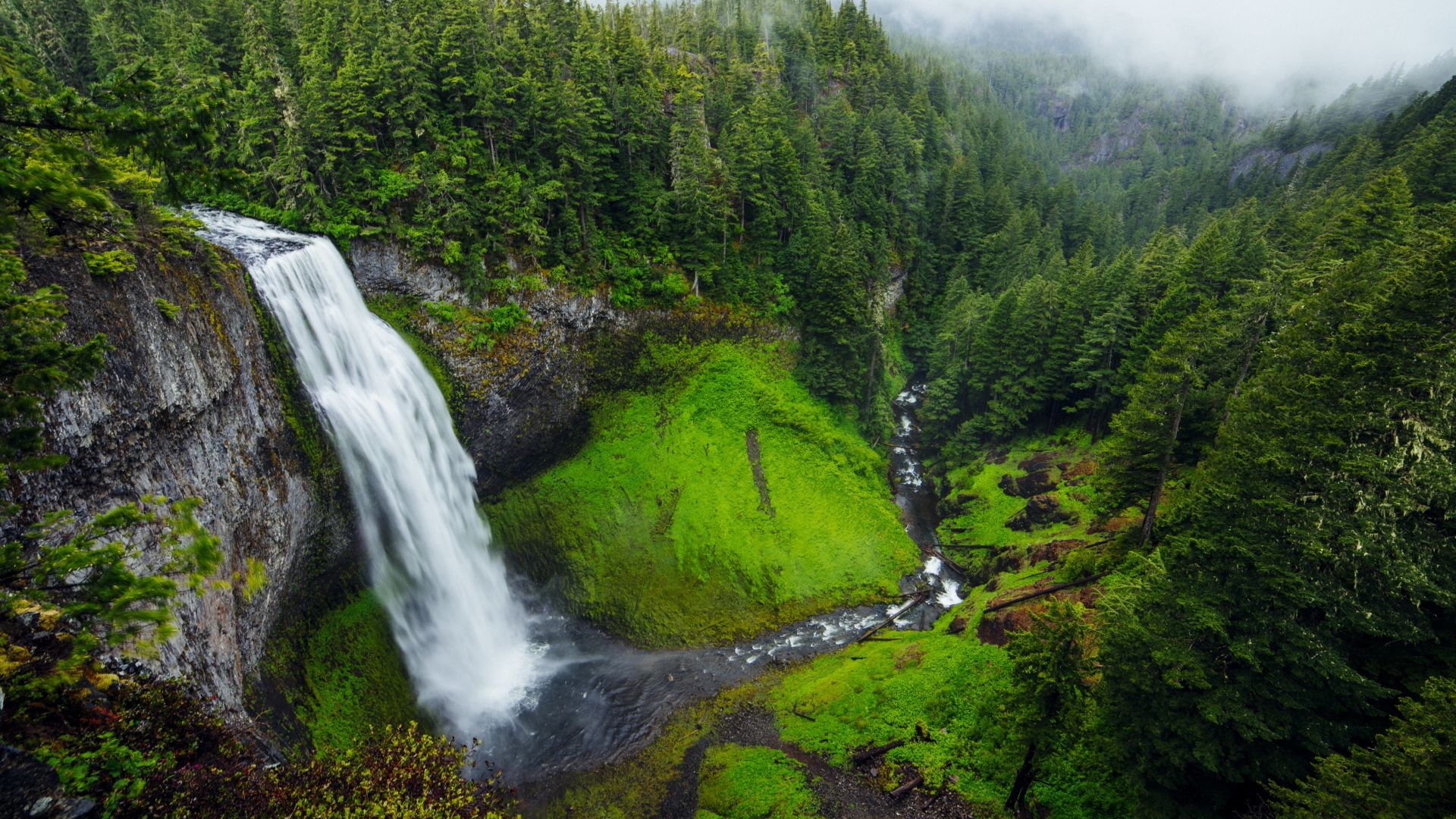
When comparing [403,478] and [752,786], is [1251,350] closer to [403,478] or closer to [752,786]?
[752,786]

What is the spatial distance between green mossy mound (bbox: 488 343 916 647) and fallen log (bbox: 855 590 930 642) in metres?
1.39

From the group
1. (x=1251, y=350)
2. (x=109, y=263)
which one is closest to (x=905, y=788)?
(x=1251, y=350)

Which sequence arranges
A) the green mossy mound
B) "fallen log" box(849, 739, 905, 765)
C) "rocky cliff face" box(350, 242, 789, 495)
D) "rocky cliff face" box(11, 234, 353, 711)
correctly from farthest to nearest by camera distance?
the green mossy mound < "rocky cliff face" box(350, 242, 789, 495) < "fallen log" box(849, 739, 905, 765) < "rocky cliff face" box(11, 234, 353, 711)

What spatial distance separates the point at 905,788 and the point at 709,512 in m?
18.2

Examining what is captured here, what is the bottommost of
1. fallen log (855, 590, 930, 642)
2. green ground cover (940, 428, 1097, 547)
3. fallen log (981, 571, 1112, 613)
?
fallen log (855, 590, 930, 642)

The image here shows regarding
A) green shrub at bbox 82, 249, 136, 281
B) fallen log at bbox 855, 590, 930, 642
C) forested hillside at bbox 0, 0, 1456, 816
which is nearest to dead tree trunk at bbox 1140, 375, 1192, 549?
forested hillside at bbox 0, 0, 1456, 816

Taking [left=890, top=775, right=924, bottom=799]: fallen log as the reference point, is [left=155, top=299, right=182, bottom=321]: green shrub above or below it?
above

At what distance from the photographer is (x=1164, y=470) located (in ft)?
82.5

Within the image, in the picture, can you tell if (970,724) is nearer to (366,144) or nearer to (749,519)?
(749,519)

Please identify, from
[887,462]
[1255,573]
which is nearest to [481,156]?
[887,462]

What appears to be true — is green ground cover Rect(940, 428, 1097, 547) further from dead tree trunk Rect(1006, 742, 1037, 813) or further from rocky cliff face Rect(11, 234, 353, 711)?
rocky cliff face Rect(11, 234, 353, 711)

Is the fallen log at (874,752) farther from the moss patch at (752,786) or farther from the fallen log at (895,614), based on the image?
the fallen log at (895,614)

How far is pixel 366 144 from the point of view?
30734mm

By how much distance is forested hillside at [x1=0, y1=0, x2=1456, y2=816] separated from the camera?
32.8 ft
